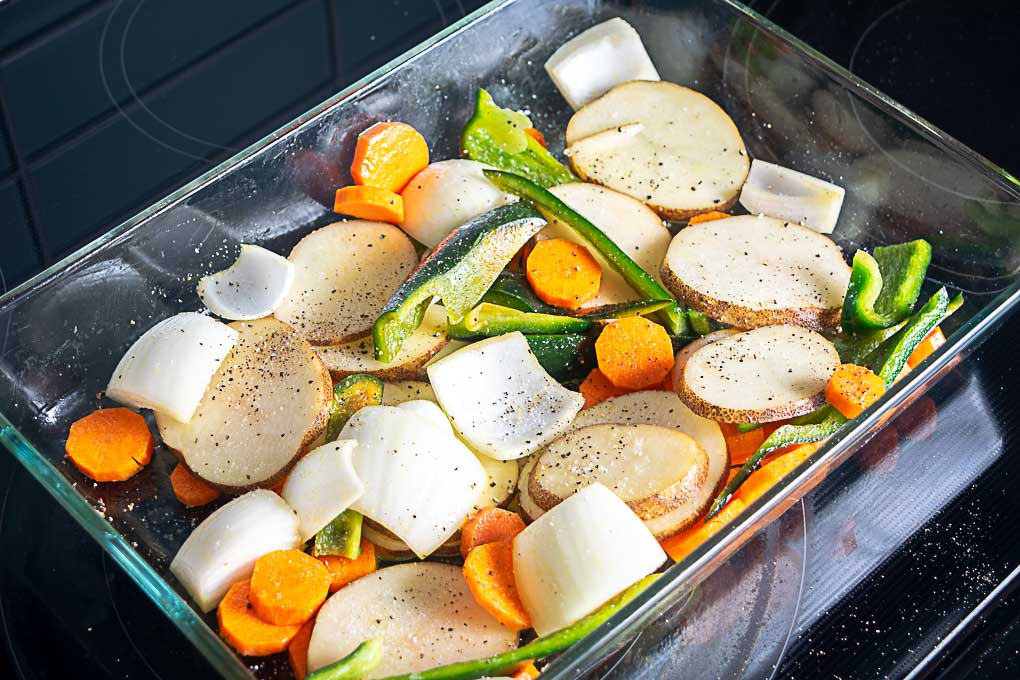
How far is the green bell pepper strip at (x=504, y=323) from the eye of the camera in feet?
5.81

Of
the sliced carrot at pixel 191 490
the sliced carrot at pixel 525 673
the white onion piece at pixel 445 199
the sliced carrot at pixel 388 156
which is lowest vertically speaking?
the sliced carrot at pixel 525 673

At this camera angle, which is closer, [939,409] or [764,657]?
[764,657]

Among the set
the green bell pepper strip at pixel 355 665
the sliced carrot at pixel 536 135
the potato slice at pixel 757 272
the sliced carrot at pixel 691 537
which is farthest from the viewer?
the sliced carrot at pixel 536 135

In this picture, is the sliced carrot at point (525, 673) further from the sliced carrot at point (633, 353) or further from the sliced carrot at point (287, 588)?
the sliced carrot at point (633, 353)

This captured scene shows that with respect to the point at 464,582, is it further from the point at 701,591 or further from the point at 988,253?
the point at 988,253

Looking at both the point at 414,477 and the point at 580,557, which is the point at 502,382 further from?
the point at 580,557

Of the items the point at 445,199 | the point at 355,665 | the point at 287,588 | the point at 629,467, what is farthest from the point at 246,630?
the point at 445,199

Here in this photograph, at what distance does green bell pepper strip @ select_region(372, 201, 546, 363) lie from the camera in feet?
5.57

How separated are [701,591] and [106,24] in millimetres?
1613

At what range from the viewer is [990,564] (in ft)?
5.62

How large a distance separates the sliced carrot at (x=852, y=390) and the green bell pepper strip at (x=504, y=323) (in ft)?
1.25

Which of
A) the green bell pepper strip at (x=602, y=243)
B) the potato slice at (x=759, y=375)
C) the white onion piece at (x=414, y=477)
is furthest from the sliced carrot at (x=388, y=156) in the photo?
the potato slice at (x=759, y=375)

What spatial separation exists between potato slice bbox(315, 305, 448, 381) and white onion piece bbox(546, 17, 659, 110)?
1.89ft

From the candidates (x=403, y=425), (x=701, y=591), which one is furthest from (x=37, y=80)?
(x=701, y=591)
